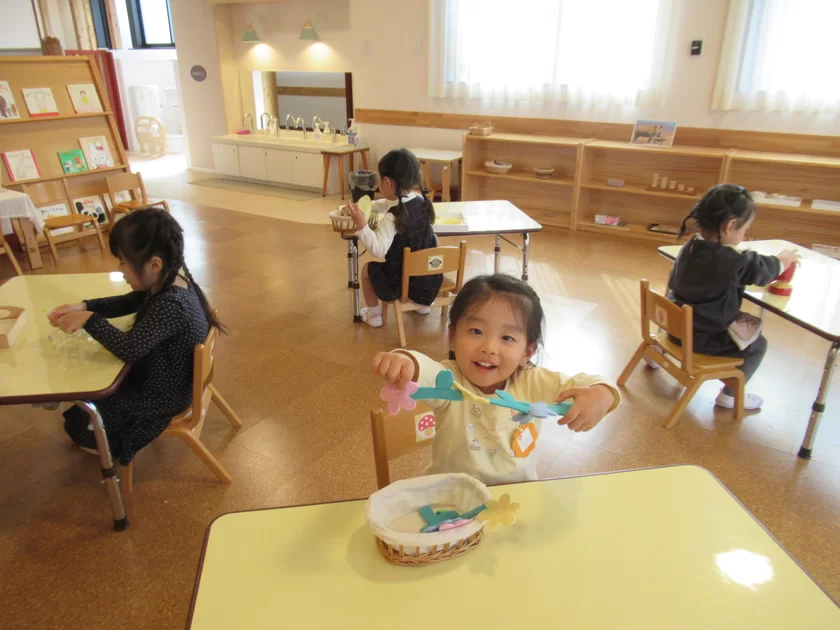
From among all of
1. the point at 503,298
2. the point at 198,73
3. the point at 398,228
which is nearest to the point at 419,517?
the point at 503,298

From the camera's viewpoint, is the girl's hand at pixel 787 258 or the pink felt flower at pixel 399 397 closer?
the pink felt flower at pixel 399 397

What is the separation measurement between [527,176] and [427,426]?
16.2 ft

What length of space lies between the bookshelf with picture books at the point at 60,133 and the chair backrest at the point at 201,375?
371 cm

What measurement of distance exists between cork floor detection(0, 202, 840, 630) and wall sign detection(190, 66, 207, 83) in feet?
16.9

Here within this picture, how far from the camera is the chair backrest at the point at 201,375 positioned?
72.8 inches

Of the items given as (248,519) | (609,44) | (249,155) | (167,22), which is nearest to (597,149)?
(609,44)

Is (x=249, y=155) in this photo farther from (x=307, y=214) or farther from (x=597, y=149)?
(x=597, y=149)

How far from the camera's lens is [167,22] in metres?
9.72

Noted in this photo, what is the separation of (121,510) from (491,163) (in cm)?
487

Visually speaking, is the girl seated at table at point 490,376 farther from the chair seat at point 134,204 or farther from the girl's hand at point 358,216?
the chair seat at point 134,204

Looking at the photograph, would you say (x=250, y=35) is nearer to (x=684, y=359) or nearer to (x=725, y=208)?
(x=725, y=208)

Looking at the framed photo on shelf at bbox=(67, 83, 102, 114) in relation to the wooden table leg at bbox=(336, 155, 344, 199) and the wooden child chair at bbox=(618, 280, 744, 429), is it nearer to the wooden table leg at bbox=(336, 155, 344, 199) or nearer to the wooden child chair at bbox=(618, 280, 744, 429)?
the wooden table leg at bbox=(336, 155, 344, 199)

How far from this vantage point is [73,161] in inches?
198

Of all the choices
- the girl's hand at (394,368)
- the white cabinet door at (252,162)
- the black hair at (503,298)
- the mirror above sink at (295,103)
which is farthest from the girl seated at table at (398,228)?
the white cabinet door at (252,162)
